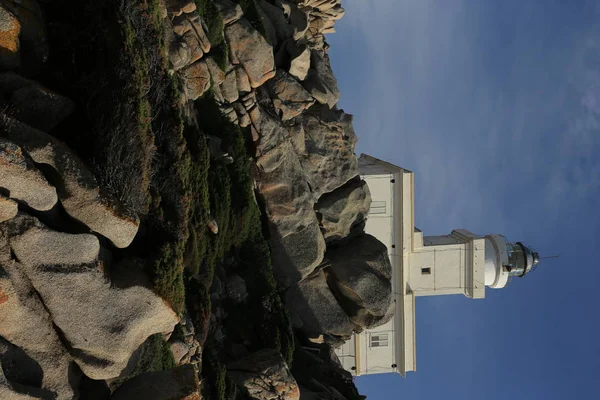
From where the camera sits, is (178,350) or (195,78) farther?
(195,78)

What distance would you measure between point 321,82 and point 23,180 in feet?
49.3

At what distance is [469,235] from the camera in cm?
2900

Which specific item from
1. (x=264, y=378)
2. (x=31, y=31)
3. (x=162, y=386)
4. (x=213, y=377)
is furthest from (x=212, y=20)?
(x=162, y=386)

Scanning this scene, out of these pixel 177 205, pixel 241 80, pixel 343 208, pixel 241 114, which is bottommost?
pixel 177 205

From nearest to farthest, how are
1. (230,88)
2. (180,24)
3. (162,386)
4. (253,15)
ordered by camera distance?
(162,386), (180,24), (230,88), (253,15)

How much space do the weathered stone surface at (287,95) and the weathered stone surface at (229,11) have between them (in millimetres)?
2588

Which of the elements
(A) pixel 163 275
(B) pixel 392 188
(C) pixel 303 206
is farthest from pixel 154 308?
(B) pixel 392 188

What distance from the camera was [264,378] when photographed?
17859mm

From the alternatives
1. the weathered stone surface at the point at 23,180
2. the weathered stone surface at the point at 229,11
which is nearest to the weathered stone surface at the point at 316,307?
the weathered stone surface at the point at 229,11

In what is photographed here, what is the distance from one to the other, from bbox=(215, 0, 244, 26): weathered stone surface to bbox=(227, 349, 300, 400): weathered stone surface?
10444mm

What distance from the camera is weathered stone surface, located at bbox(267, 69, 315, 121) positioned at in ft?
69.8

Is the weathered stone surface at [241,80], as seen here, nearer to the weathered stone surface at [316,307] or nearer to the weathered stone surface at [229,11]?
the weathered stone surface at [229,11]

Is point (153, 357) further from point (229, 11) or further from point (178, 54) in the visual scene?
point (229, 11)

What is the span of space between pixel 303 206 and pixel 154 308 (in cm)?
1009
